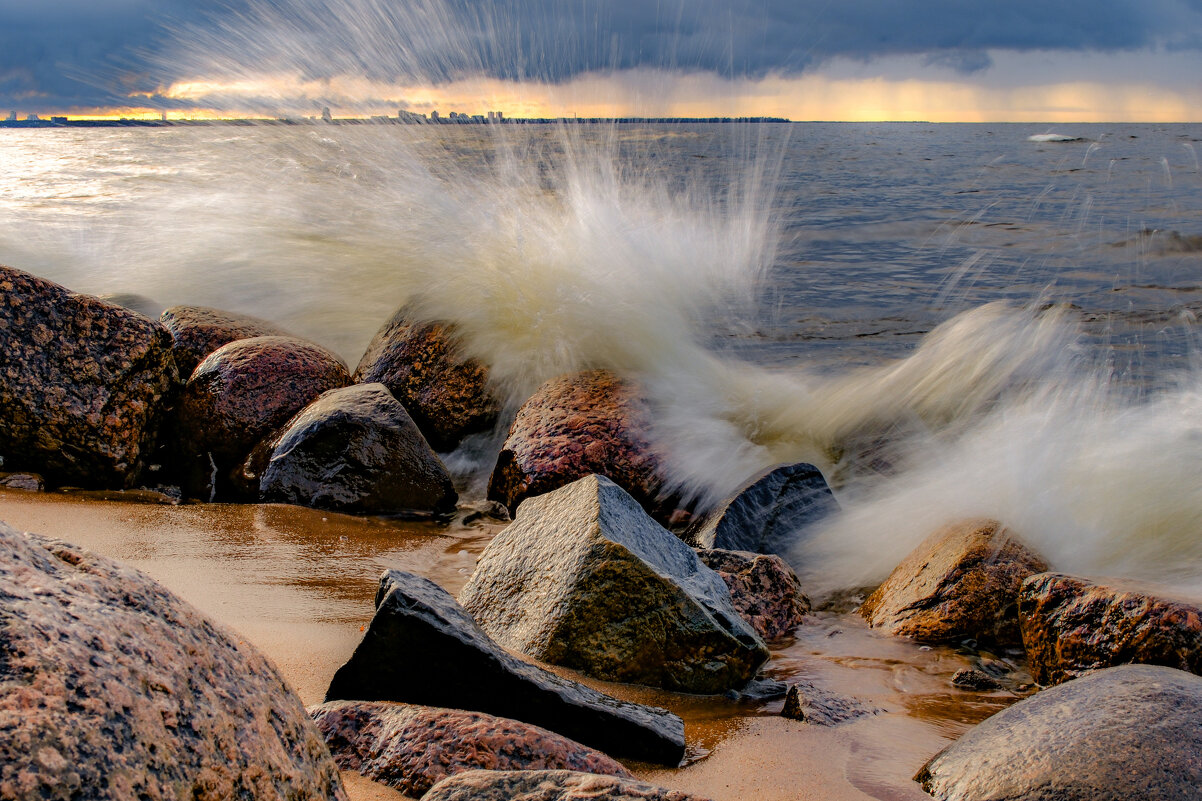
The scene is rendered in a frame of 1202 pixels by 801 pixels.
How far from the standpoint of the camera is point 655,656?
2734 mm

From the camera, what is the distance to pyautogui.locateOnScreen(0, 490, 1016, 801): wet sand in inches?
88.4

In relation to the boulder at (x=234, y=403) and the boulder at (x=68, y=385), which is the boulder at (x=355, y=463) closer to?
the boulder at (x=234, y=403)

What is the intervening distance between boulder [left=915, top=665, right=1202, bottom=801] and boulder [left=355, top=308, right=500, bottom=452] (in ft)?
11.3

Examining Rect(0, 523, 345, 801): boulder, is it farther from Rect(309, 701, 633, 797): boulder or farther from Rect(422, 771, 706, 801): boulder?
Rect(309, 701, 633, 797): boulder

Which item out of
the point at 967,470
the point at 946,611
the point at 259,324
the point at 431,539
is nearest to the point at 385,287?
the point at 259,324

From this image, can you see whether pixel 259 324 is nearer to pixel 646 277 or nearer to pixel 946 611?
pixel 646 277

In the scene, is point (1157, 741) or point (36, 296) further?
point (36, 296)

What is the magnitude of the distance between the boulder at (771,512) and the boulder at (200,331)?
3.02 metres

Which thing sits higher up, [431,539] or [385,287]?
Answer: [385,287]

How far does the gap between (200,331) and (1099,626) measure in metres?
4.83

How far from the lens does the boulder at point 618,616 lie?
2.73 m

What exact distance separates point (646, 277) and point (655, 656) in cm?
427

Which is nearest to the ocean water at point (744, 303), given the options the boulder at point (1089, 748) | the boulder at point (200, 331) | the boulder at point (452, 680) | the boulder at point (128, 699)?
the boulder at point (200, 331)

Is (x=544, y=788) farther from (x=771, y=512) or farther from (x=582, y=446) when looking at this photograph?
(x=582, y=446)
